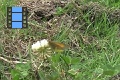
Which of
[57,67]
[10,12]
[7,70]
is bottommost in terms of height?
[7,70]

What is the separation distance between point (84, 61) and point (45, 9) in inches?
22.5

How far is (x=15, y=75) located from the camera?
1.57 meters

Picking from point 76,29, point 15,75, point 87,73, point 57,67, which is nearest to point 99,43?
point 76,29

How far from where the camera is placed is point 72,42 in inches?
83.5

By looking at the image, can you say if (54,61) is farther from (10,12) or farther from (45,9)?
(45,9)
